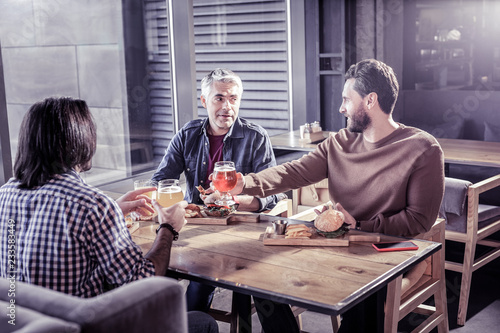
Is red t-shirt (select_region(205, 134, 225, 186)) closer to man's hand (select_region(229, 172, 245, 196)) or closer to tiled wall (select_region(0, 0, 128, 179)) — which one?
man's hand (select_region(229, 172, 245, 196))

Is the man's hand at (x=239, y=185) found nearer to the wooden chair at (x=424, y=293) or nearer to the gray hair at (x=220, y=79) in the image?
the wooden chair at (x=424, y=293)

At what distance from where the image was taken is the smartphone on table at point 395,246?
193 centimetres

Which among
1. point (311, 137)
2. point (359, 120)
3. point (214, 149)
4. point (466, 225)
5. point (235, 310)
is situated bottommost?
point (235, 310)

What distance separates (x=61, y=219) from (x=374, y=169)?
1386 millimetres

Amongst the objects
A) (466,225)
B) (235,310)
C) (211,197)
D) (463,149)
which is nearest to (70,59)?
(211,197)

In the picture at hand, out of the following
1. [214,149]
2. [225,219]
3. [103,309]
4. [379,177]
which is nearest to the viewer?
[103,309]

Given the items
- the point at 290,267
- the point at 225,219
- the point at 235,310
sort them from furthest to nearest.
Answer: the point at 235,310
the point at 225,219
the point at 290,267

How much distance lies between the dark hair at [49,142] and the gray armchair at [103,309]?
0.44 m

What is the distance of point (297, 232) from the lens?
6.73 ft

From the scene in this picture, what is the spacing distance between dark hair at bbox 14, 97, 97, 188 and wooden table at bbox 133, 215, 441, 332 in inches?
19.4

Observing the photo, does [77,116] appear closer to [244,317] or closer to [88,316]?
[88,316]

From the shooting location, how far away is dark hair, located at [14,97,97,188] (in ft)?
5.30

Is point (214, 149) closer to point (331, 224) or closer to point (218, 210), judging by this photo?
point (218, 210)

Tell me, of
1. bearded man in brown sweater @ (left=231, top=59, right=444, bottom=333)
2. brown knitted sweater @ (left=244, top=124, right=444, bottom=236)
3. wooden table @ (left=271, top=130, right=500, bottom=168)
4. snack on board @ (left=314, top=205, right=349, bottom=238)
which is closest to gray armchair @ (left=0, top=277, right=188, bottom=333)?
snack on board @ (left=314, top=205, right=349, bottom=238)
